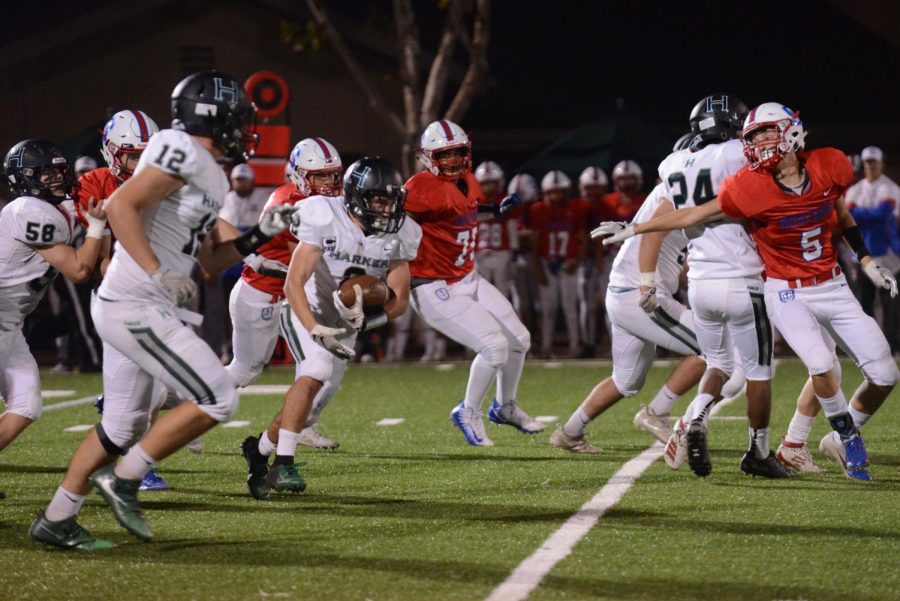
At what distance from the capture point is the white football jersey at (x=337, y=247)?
262 inches

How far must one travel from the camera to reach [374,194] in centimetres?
668

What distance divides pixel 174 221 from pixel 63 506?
115 centimetres

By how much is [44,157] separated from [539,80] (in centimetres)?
1619

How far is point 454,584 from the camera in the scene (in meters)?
4.65

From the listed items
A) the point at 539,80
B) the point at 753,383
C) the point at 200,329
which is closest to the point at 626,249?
the point at 753,383

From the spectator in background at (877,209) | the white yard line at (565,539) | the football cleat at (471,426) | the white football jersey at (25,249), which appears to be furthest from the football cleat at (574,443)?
the spectator in background at (877,209)

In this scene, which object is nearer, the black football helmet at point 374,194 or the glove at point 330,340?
the glove at point 330,340

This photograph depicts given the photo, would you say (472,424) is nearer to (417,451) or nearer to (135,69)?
(417,451)

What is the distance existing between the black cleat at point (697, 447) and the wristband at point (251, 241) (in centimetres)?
243

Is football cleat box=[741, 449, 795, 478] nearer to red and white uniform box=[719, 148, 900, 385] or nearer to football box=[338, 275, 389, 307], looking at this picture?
red and white uniform box=[719, 148, 900, 385]

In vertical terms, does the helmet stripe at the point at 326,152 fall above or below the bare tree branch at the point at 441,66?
below

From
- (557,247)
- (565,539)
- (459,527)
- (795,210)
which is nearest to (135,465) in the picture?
(459,527)

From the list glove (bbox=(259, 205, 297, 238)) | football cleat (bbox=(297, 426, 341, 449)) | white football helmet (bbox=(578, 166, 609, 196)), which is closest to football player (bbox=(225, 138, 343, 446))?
football cleat (bbox=(297, 426, 341, 449))

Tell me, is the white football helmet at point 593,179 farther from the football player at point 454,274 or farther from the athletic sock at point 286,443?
the athletic sock at point 286,443
